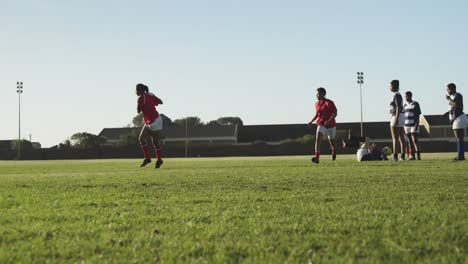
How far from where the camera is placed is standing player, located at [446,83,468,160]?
45.3 ft

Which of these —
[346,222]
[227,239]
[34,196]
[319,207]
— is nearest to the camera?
[227,239]

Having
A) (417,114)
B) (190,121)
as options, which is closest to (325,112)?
(417,114)

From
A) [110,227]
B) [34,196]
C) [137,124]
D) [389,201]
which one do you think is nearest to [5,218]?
[110,227]

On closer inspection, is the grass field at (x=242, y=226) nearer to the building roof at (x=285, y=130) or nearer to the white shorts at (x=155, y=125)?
the white shorts at (x=155, y=125)

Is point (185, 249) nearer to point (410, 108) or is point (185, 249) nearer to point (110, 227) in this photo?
point (110, 227)

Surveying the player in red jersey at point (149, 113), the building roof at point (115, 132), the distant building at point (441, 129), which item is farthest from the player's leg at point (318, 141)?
the building roof at point (115, 132)

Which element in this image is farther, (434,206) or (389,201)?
(389,201)

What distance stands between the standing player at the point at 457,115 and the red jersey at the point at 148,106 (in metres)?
7.62

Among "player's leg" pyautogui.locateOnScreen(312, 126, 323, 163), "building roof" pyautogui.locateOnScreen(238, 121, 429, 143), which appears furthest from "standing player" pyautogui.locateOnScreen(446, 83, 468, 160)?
"building roof" pyautogui.locateOnScreen(238, 121, 429, 143)

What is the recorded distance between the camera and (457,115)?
1391cm

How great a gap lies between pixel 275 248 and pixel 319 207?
161 cm

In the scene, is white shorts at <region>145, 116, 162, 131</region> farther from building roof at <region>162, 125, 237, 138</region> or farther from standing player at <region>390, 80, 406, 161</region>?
building roof at <region>162, 125, 237, 138</region>

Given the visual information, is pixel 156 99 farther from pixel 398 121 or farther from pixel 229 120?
pixel 229 120

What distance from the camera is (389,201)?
187 inches
